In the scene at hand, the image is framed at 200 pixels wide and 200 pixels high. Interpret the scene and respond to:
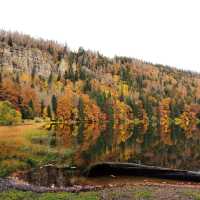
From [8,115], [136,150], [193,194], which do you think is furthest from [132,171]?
[8,115]

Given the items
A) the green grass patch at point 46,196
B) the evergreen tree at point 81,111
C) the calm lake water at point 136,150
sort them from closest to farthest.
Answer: the green grass patch at point 46,196 → the calm lake water at point 136,150 → the evergreen tree at point 81,111

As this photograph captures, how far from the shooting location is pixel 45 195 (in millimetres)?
22062

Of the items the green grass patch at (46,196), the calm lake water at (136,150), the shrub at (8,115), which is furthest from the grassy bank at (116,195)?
the shrub at (8,115)

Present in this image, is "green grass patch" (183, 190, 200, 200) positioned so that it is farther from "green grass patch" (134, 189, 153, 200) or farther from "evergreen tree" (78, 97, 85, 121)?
"evergreen tree" (78, 97, 85, 121)

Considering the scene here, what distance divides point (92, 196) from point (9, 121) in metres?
124

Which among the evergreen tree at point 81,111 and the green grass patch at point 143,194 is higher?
the evergreen tree at point 81,111

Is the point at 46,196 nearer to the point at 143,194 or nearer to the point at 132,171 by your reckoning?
the point at 143,194

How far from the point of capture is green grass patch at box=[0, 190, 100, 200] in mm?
21281

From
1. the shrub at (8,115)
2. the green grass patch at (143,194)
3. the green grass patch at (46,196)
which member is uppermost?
the shrub at (8,115)

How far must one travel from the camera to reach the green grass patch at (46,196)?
2128 centimetres

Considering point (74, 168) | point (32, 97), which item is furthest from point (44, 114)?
point (74, 168)

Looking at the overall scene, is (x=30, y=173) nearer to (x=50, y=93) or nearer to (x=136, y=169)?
(x=136, y=169)

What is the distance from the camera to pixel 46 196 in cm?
2170

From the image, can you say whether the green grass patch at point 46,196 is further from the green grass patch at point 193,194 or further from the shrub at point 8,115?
the shrub at point 8,115
